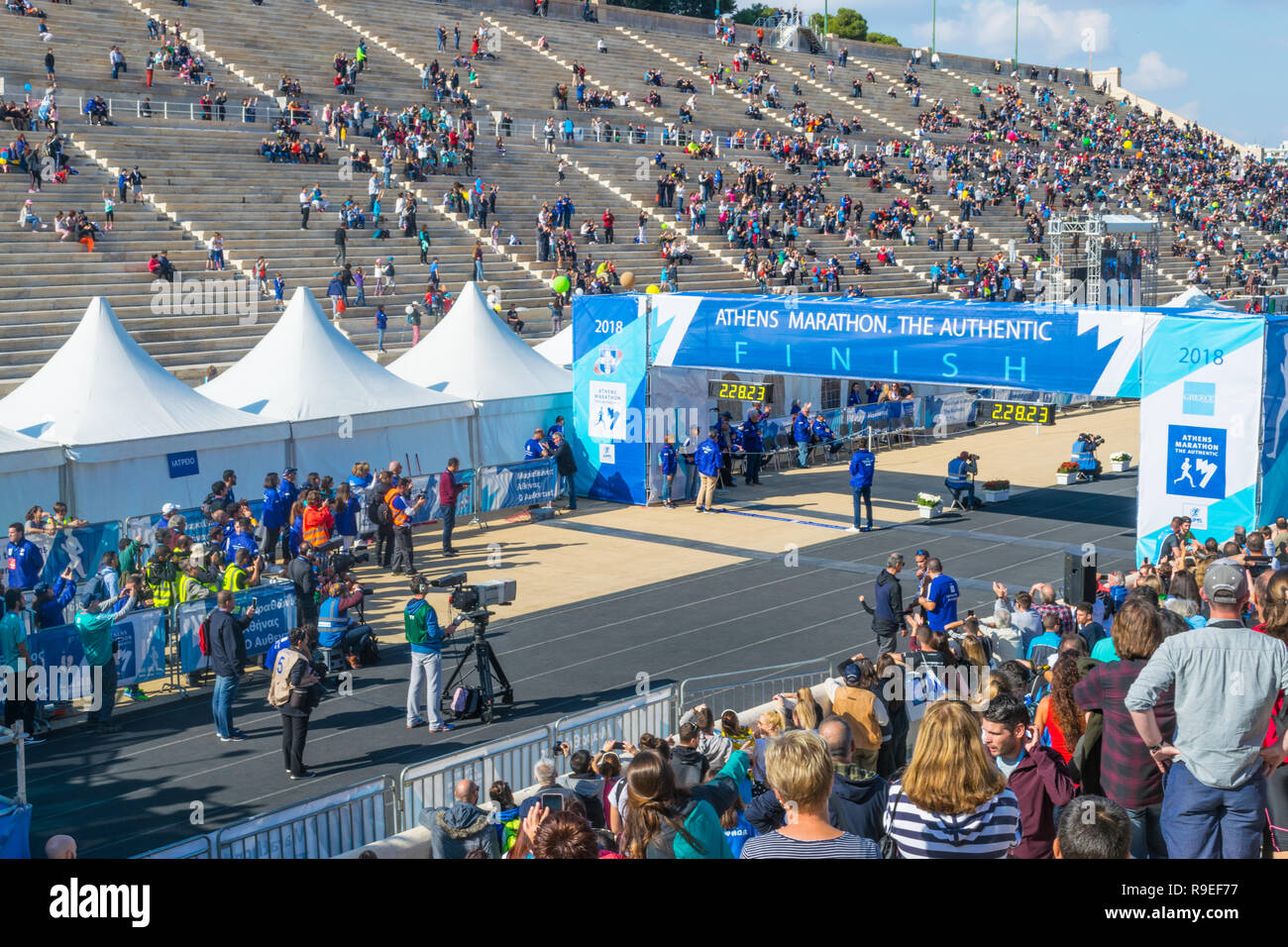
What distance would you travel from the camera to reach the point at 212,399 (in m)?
22.2

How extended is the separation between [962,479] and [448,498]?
9774 millimetres

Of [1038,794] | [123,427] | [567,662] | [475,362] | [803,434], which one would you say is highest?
[475,362]

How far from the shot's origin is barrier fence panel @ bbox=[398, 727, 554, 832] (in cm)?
951

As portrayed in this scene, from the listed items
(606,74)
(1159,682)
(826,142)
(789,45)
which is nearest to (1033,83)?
(789,45)

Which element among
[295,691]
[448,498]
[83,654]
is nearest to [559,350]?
[448,498]

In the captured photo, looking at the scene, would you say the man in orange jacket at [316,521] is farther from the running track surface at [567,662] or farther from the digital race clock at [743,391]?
the digital race clock at [743,391]

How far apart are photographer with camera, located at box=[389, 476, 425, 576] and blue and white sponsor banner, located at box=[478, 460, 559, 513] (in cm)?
384

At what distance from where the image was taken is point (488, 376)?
84.5 feet

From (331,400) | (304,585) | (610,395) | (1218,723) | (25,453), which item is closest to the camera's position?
(1218,723)

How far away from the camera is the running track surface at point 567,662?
1169 cm

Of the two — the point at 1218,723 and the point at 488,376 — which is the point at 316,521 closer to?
the point at 488,376

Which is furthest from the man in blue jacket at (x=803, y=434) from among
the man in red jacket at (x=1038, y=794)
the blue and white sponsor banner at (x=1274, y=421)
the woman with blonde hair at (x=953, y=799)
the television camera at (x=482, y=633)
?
the woman with blonde hair at (x=953, y=799)

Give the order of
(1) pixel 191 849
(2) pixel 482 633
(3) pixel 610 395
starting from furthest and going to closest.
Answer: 1. (3) pixel 610 395
2. (2) pixel 482 633
3. (1) pixel 191 849
